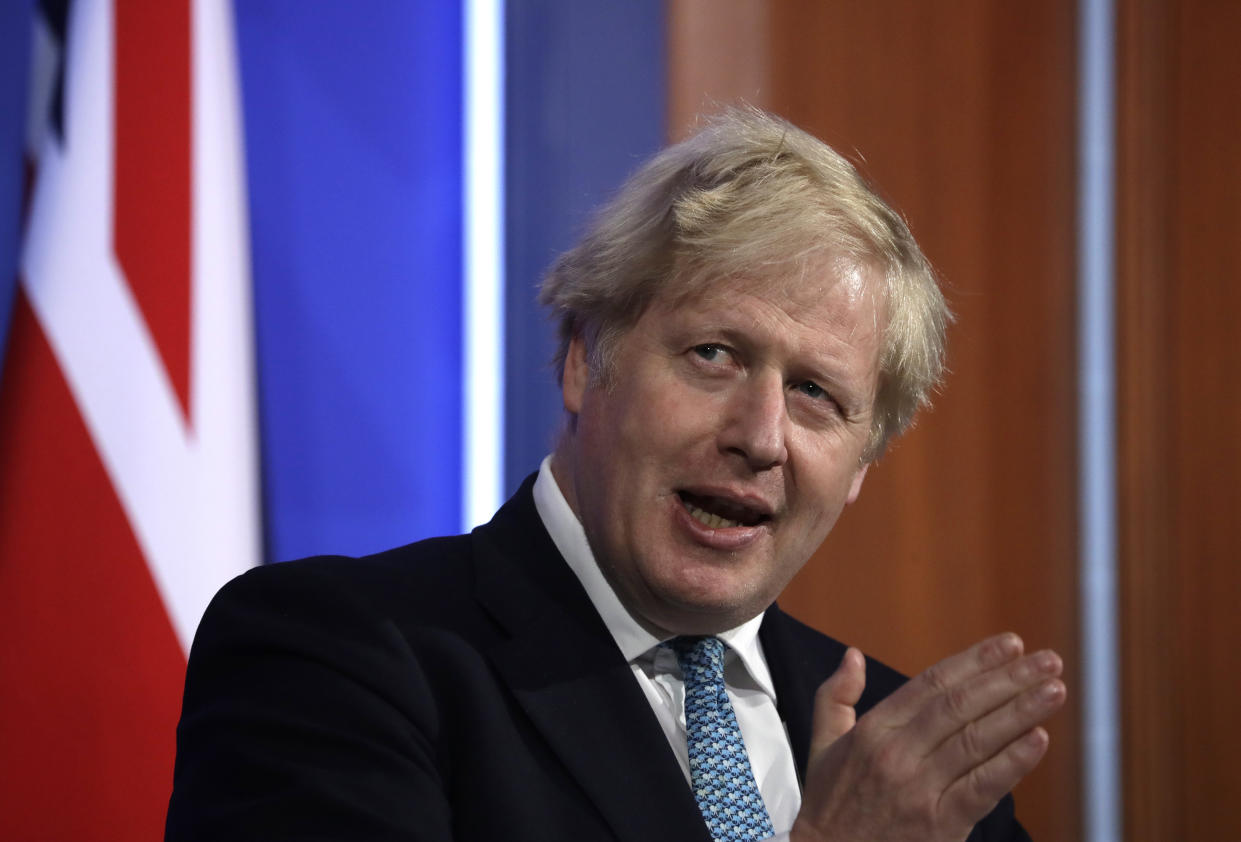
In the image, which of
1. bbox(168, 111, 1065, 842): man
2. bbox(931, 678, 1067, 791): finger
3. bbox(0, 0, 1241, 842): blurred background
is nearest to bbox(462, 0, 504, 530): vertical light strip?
bbox(0, 0, 1241, 842): blurred background

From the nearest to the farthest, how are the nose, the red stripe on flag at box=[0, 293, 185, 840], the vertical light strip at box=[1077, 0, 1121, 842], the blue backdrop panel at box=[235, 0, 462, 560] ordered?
the nose
the red stripe on flag at box=[0, 293, 185, 840]
the blue backdrop panel at box=[235, 0, 462, 560]
the vertical light strip at box=[1077, 0, 1121, 842]

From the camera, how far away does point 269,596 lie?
4.00ft

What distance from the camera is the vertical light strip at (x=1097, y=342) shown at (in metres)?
2.63

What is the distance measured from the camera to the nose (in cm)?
132

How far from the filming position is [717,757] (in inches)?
51.4

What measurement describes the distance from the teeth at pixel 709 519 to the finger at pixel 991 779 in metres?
0.41

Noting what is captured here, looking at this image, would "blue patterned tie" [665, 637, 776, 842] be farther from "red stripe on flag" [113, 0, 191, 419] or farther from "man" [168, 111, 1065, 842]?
"red stripe on flag" [113, 0, 191, 419]

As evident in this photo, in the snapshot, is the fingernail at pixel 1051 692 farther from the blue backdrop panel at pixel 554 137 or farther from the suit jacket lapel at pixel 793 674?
the blue backdrop panel at pixel 554 137

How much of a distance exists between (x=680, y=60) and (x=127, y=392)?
1164mm

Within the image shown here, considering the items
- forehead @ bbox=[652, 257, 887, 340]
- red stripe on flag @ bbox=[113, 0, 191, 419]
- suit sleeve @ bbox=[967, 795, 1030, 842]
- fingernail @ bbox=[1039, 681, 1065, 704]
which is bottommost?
suit sleeve @ bbox=[967, 795, 1030, 842]

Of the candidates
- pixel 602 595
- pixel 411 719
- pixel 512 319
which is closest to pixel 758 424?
pixel 602 595

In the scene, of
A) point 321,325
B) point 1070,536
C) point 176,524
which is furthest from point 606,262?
point 1070,536

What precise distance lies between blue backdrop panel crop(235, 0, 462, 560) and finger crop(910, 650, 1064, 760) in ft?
4.10

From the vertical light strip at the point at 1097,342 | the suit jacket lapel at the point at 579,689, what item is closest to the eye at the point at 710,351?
the suit jacket lapel at the point at 579,689
